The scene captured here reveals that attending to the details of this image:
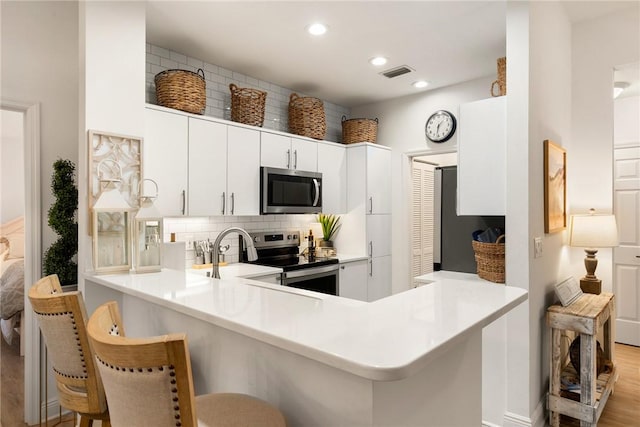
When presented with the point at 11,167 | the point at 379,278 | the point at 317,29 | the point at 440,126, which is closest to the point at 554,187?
the point at 440,126

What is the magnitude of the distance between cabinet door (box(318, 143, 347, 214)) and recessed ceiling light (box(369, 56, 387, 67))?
103 cm

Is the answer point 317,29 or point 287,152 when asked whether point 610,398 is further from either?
point 317,29

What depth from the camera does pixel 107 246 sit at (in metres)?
2.17

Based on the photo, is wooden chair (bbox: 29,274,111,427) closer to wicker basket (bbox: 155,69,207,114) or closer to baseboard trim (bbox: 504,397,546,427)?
wicker basket (bbox: 155,69,207,114)

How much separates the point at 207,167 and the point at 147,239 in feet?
3.75

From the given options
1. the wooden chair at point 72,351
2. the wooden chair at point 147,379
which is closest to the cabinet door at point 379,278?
the wooden chair at point 72,351

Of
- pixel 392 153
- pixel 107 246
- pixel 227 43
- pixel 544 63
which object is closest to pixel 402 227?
pixel 392 153

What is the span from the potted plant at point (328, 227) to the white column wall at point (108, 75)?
8.33ft

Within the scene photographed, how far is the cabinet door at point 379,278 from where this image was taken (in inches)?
174

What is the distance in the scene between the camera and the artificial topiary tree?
251 centimetres

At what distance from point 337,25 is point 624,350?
403cm

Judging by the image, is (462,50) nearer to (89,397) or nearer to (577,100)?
(577,100)

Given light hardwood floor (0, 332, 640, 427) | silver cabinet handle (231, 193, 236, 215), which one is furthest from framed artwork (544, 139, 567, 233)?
silver cabinet handle (231, 193, 236, 215)

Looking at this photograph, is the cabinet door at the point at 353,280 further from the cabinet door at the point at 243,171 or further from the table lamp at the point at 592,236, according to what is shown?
the table lamp at the point at 592,236
